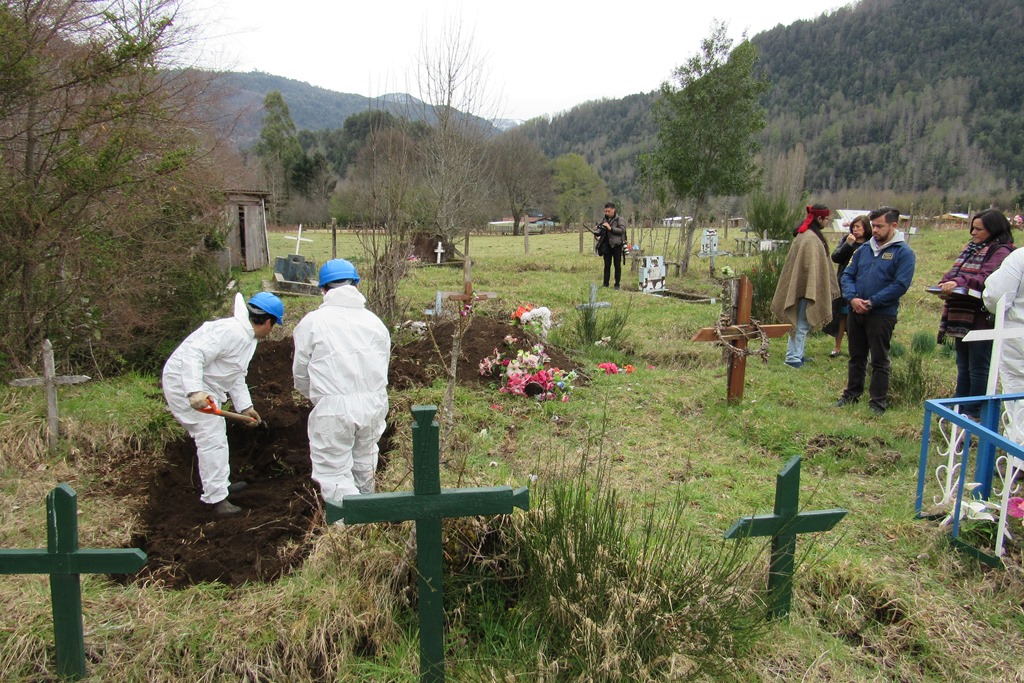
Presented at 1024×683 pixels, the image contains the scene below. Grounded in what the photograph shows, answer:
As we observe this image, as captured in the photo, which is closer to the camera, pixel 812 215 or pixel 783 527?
pixel 783 527

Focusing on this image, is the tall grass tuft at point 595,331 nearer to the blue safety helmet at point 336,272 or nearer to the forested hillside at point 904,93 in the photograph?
the blue safety helmet at point 336,272

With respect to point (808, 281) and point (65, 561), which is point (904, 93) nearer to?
point (808, 281)

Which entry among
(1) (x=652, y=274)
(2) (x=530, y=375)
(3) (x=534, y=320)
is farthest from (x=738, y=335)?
(1) (x=652, y=274)

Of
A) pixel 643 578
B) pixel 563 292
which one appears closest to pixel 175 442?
pixel 643 578

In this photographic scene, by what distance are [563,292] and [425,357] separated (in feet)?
18.3

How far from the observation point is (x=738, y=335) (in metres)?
6.13

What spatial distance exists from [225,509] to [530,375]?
3243 mm

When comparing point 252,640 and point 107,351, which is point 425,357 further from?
point 252,640

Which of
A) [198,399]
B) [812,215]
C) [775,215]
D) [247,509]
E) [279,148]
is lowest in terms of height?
[247,509]

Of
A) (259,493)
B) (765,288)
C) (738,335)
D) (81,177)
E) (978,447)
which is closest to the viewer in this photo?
(978,447)

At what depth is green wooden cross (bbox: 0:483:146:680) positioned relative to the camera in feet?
7.31

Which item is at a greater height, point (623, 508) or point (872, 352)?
point (872, 352)

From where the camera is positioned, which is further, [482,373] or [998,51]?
[998,51]

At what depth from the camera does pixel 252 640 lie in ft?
8.39
